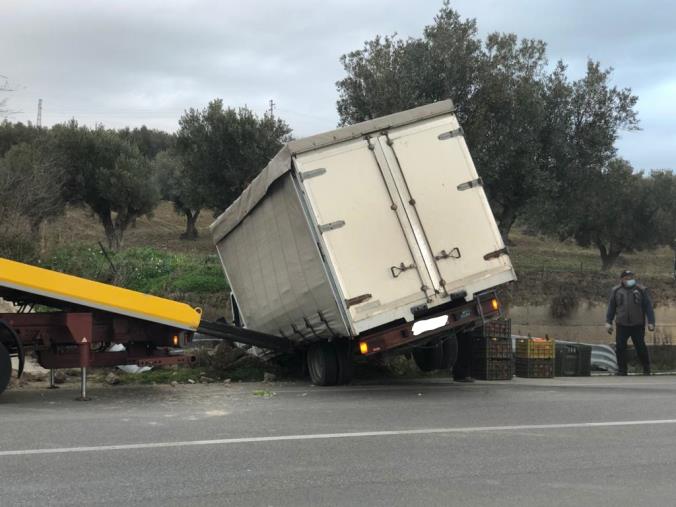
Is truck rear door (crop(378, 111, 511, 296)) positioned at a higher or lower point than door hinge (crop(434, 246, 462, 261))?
higher

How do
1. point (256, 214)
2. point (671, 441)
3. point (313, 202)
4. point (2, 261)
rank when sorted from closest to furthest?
1. point (671, 441)
2. point (2, 261)
3. point (313, 202)
4. point (256, 214)

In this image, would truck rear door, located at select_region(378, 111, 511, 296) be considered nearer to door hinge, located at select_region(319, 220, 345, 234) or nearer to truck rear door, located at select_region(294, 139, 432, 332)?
truck rear door, located at select_region(294, 139, 432, 332)

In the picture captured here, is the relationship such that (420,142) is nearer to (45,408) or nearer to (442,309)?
(442,309)

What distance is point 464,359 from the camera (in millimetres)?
11219

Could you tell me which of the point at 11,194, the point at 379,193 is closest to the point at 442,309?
the point at 379,193

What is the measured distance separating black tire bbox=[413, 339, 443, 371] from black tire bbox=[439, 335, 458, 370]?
0.16ft

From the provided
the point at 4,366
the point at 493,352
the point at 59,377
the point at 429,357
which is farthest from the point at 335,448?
the point at 59,377

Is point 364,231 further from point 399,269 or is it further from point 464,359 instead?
point 464,359

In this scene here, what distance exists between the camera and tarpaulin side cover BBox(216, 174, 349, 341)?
9.04 metres

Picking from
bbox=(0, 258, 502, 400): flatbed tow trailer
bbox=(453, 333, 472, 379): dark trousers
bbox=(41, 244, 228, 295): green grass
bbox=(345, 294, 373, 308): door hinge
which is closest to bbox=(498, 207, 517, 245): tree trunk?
bbox=(41, 244, 228, 295): green grass

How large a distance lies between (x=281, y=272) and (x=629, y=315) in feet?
22.6

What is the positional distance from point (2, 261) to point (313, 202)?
3572 millimetres

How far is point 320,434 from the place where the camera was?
654 cm

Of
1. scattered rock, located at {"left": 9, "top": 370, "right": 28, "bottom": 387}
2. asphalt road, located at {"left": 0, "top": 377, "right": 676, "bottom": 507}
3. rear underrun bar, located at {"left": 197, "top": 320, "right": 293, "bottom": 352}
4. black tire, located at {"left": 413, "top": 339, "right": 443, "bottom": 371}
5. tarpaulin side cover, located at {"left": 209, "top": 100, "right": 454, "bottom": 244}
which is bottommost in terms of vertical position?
asphalt road, located at {"left": 0, "top": 377, "right": 676, "bottom": 507}
